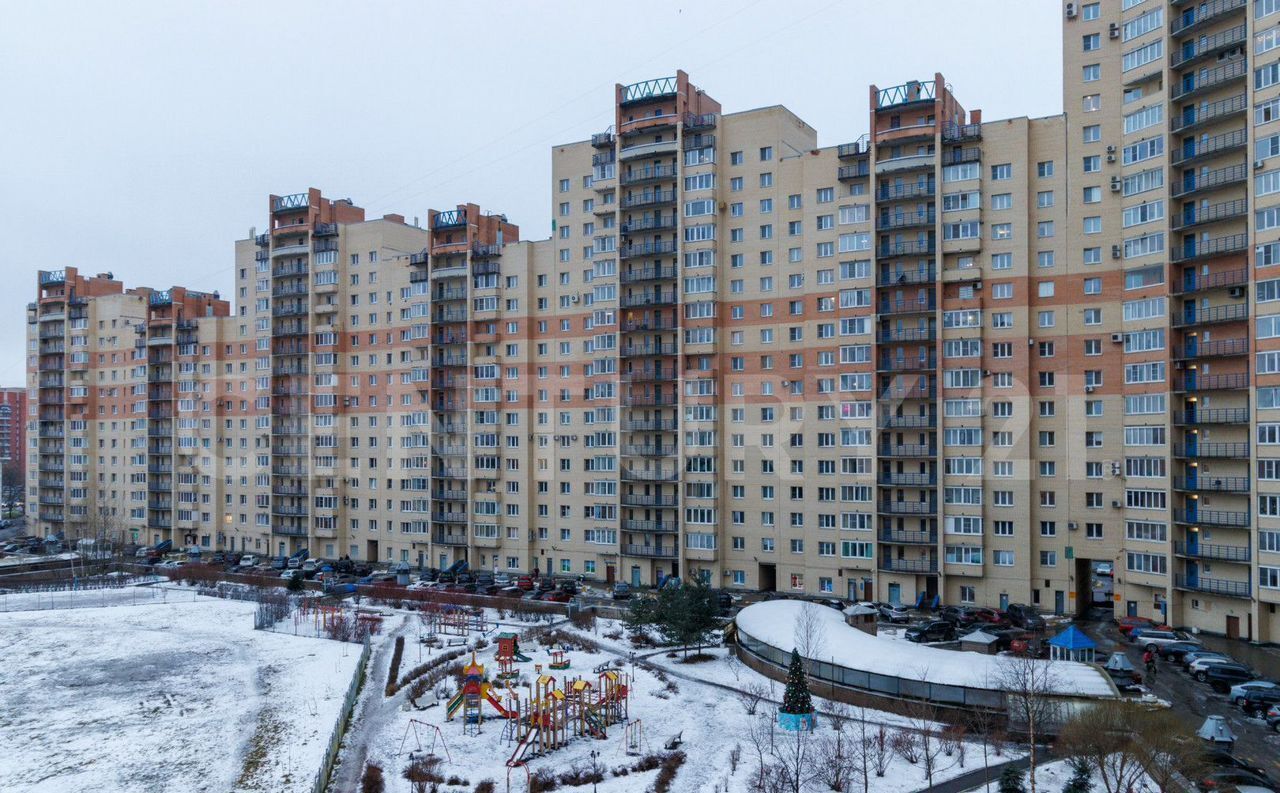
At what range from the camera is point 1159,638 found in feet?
152

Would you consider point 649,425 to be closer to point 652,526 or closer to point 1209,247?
point 652,526

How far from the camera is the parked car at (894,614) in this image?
52.6m

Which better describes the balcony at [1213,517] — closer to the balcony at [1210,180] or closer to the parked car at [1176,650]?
the parked car at [1176,650]

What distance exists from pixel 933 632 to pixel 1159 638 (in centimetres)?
1146

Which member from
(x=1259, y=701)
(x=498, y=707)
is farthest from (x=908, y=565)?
(x=498, y=707)

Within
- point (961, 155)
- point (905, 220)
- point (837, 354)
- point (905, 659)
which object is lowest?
point (905, 659)

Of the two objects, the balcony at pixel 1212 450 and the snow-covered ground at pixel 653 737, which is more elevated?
the balcony at pixel 1212 450

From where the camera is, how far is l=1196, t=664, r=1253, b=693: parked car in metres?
39.1

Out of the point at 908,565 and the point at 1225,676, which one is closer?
the point at 1225,676

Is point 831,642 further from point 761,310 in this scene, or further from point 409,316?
point 409,316

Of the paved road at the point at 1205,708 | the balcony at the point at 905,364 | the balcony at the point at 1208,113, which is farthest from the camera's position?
the balcony at the point at 905,364

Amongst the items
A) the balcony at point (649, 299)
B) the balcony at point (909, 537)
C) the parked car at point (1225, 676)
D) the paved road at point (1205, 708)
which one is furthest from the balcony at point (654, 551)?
the parked car at point (1225, 676)

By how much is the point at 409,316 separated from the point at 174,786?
5333 cm

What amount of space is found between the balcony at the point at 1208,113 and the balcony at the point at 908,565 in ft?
95.5
